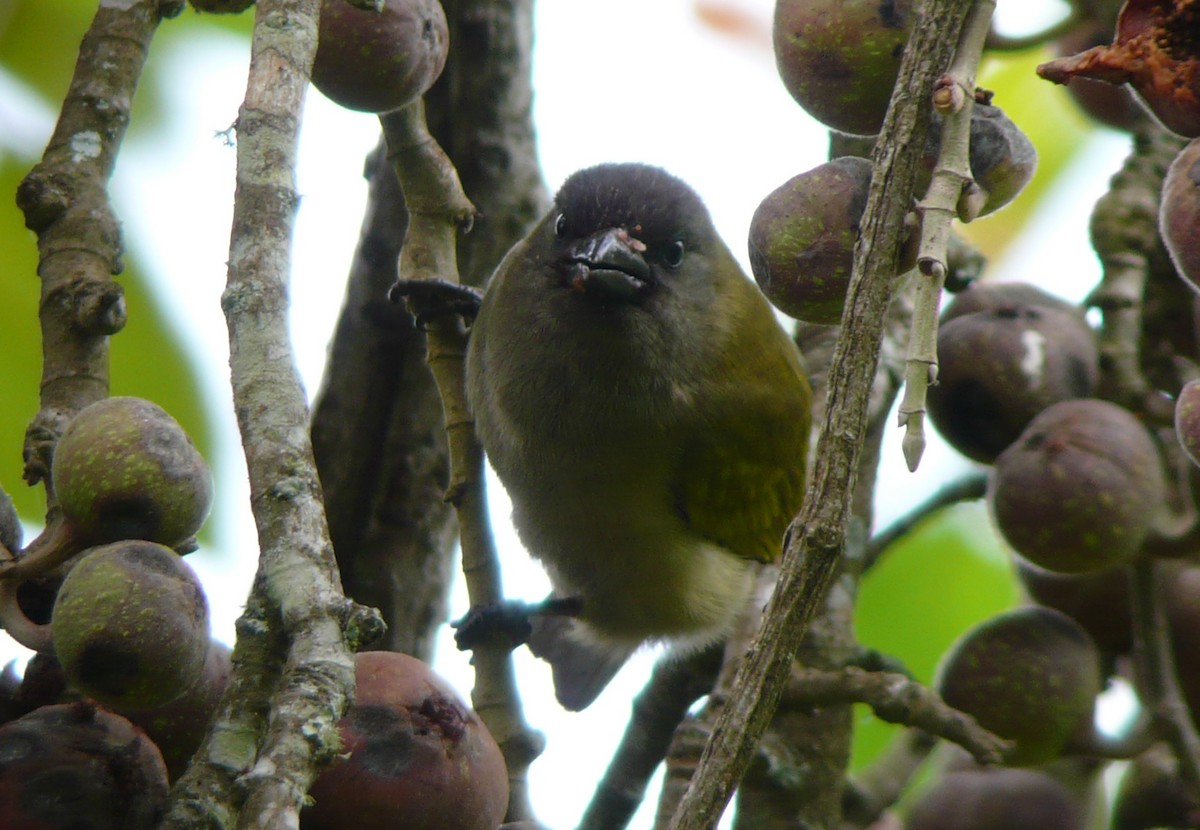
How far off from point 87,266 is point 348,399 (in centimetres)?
130

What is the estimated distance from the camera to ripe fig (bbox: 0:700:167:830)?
4.42 feet

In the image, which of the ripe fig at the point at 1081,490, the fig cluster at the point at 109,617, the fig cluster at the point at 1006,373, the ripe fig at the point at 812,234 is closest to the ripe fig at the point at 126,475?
the fig cluster at the point at 109,617

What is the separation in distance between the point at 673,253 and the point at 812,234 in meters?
1.61

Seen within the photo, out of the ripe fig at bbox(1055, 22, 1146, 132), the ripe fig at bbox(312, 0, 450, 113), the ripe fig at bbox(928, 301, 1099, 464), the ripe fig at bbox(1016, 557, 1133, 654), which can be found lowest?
the ripe fig at bbox(1016, 557, 1133, 654)

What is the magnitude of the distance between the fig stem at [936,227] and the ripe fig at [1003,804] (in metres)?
1.43

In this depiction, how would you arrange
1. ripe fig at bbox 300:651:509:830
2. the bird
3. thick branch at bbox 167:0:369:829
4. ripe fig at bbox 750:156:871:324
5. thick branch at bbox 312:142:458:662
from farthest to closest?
the bird, thick branch at bbox 312:142:458:662, ripe fig at bbox 750:156:871:324, ripe fig at bbox 300:651:509:830, thick branch at bbox 167:0:369:829

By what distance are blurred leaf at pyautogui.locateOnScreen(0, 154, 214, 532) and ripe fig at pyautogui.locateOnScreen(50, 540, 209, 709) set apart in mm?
1450

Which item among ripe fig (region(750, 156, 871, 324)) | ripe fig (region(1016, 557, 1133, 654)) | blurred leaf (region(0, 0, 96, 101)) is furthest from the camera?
blurred leaf (region(0, 0, 96, 101))

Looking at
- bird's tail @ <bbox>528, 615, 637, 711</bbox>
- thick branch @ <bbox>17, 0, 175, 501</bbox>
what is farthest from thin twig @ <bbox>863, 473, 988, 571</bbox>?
thick branch @ <bbox>17, 0, 175, 501</bbox>

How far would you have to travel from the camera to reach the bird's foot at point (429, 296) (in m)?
2.50

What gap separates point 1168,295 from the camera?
104 inches

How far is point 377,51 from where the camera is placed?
76.1 inches

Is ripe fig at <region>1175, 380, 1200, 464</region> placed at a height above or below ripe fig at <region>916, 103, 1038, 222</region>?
below

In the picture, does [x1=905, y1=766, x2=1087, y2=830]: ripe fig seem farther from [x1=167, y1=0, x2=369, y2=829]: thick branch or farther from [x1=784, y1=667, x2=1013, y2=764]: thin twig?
[x1=167, y1=0, x2=369, y2=829]: thick branch
